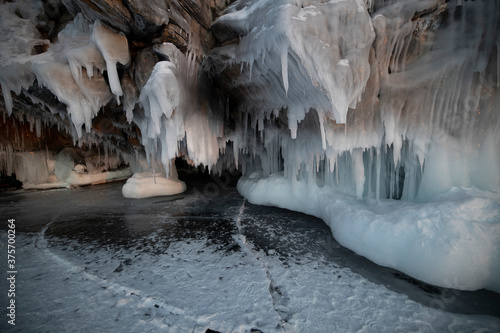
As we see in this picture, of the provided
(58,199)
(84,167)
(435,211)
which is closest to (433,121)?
(435,211)

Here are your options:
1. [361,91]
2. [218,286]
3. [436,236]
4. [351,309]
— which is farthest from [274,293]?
[361,91]

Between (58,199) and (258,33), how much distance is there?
995cm

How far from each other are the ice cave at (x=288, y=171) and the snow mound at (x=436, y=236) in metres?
0.02

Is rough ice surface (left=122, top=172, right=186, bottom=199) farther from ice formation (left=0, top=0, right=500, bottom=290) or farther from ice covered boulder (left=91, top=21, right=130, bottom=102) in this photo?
ice covered boulder (left=91, top=21, right=130, bottom=102)

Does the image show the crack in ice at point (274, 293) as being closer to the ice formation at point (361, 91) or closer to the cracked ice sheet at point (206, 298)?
the cracked ice sheet at point (206, 298)

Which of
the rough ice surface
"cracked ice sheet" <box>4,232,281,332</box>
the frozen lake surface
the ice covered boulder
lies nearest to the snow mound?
the frozen lake surface

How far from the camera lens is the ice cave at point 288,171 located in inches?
93.7

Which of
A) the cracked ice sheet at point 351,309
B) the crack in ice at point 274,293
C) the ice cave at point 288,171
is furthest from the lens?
the ice cave at point 288,171

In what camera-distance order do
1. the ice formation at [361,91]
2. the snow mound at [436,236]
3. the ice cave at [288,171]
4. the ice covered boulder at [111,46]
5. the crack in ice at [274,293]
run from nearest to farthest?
the crack in ice at [274,293], the ice cave at [288,171], the snow mound at [436,236], the ice formation at [361,91], the ice covered boulder at [111,46]

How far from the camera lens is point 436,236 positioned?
9.51ft

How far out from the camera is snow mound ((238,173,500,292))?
2609 millimetres

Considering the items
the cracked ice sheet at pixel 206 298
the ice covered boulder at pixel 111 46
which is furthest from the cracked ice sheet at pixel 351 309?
the ice covered boulder at pixel 111 46

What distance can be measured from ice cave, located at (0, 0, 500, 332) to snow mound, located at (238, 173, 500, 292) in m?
0.02

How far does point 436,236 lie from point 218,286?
3116mm
